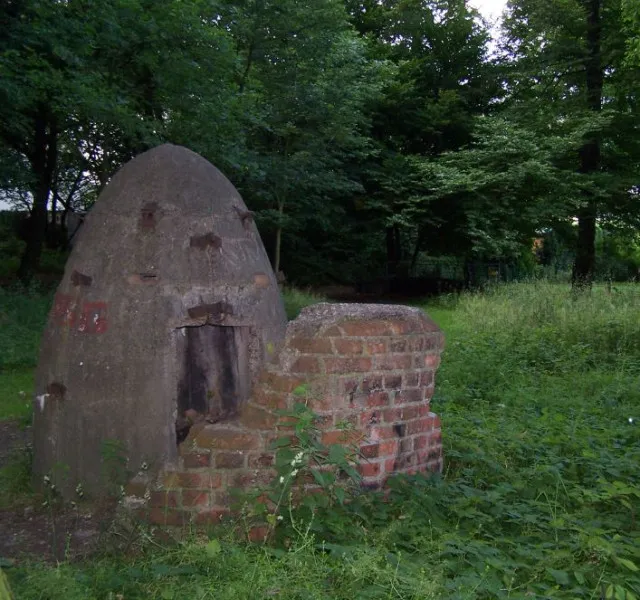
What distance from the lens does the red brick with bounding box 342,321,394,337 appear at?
397cm

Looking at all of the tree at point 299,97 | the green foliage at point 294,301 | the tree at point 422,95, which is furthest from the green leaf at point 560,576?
the tree at point 422,95

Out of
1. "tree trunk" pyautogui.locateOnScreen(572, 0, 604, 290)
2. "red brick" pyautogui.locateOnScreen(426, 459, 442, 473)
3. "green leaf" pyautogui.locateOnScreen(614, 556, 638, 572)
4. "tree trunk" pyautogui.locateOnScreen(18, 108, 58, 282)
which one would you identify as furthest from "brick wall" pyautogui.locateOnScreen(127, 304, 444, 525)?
"tree trunk" pyautogui.locateOnScreen(572, 0, 604, 290)

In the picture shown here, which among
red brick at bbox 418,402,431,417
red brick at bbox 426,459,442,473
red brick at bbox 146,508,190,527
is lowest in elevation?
red brick at bbox 146,508,190,527

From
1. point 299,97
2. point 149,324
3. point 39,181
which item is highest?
point 299,97

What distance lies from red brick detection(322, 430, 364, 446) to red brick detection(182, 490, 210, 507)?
0.73m

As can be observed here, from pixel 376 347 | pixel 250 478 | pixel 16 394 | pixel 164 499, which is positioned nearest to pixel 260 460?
pixel 250 478

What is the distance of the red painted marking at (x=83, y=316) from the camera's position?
4.34 m

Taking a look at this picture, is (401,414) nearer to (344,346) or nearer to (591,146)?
(344,346)

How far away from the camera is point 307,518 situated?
3469 millimetres

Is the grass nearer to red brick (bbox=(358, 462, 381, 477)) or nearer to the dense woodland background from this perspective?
red brick (bbox=(358, 462, 381, 477))

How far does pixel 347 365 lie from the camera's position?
3.94m

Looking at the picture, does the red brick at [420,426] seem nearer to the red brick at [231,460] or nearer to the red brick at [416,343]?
the red brick at [416,343]

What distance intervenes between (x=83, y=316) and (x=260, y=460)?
59.4 inches

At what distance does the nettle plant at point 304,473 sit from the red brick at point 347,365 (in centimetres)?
19
